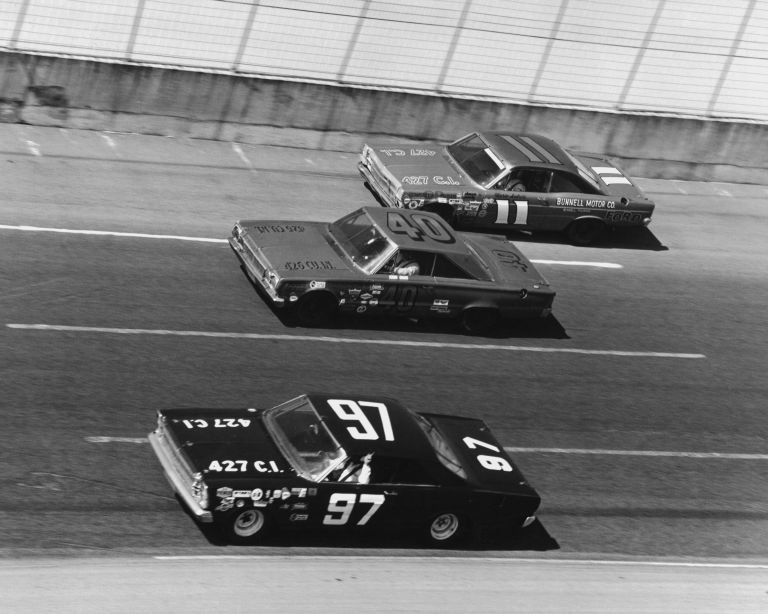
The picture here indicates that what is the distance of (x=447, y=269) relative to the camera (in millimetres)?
15398

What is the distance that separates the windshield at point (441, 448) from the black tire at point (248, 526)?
180 cm

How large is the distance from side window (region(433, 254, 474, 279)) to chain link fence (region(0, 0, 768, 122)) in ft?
21.6

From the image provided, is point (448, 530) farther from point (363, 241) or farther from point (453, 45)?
point (453, 45)

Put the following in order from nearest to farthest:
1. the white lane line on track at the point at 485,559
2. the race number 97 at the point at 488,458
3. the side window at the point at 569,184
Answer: the white lane line on track at the point at 485,559 < the race number 97 at the point at 488,458 < the side window at the point at 569,184

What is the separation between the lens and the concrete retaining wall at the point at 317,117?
19.1 meters

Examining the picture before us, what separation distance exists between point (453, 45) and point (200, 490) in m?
13.4

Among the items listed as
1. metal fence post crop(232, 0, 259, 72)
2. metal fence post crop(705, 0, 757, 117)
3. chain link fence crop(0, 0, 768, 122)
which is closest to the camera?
chain link fence crop(0, 0, 768, 122)

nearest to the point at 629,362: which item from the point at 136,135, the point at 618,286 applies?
the point at 618,286

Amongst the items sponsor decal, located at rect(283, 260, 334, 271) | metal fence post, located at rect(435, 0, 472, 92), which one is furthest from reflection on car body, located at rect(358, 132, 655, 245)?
sponsor decal, located at rect(283, 260, 334, 271)

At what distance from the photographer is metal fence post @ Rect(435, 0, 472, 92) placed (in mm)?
21656

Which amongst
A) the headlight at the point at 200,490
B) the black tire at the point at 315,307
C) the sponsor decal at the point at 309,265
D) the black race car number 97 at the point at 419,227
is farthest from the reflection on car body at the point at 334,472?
the black race car number 97 at the point at 419,227

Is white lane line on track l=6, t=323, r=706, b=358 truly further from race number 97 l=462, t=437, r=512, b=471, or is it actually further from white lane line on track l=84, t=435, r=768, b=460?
race number 97 l=462, t=437, r=512, b=471

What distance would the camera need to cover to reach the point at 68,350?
13086 mm

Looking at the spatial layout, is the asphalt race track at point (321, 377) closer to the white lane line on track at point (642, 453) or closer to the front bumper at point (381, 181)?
the white lane line on track at point (642, 453)
